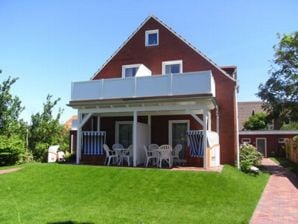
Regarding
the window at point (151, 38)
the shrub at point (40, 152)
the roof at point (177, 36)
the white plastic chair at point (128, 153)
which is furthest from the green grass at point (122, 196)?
the window at point (151, 38)

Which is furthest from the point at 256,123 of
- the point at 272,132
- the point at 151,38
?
the point at 151,38

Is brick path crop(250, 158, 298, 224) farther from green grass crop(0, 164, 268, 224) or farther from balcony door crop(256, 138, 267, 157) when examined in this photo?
balcony door crop(256, 138, 267, 157)

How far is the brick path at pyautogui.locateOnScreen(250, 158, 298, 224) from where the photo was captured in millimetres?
9164

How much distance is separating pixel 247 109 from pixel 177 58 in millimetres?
30068

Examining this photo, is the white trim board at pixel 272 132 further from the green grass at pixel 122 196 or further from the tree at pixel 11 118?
the tree at pixel 11 118

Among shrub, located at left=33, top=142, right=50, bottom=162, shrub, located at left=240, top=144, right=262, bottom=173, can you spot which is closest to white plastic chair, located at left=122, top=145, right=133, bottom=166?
shrub, located at left=240, top=144, right=262, bottom=173

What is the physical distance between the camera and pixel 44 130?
25578 millimetres

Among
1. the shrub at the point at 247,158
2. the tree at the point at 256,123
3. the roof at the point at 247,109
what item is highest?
the roof at the point at 247,109

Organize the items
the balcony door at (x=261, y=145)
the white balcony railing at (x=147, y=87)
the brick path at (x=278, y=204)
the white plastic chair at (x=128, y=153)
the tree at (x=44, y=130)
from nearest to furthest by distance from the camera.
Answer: the brick path at (x=278, y=204) < the white balcony railing at (x=147, y=87) < the white plastic chair at (x=128, y=153) < the tree at (x=44, y=130) < the balcony door at (x=261, y=145)

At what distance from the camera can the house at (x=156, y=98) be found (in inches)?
650

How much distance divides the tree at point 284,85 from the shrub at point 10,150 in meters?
18.8

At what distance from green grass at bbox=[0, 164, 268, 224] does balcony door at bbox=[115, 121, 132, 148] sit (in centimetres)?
558

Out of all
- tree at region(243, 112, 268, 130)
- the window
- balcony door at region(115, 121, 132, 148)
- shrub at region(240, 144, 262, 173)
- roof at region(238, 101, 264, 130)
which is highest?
the window

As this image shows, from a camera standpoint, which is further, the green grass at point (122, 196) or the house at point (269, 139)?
the house at point (269, 139)
